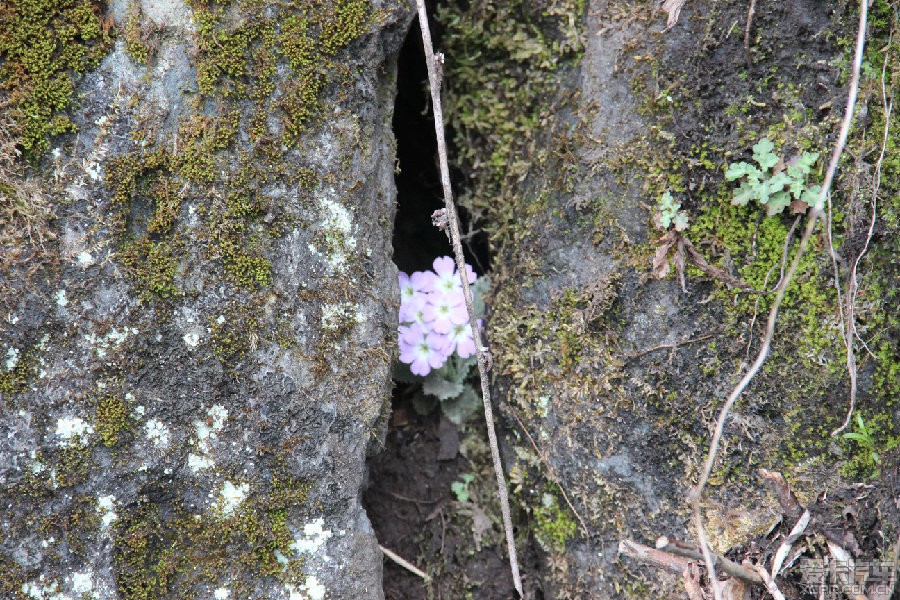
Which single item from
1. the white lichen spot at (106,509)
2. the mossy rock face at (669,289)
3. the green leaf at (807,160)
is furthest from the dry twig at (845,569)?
the white lichen spot at (106,509)

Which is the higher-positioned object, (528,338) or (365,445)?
(528,338)

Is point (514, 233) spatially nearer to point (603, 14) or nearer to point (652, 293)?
point (652, 293)

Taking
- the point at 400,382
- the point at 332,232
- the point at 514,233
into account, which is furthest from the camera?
the point at 400,382

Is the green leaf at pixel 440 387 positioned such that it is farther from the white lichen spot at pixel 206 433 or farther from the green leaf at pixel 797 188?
the green leaf at pixel 797 188

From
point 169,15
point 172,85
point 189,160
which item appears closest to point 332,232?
point 189,160

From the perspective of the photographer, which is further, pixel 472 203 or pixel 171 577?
pixel 472 203

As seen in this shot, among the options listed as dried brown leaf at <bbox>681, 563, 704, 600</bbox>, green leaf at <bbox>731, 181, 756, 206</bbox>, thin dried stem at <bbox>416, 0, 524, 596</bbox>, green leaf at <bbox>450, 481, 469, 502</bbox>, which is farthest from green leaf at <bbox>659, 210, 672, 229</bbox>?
green leaf at <bbox>450, 481, 469, 502</bbox>

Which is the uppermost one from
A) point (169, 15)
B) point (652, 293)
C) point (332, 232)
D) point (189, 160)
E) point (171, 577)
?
point (169, 15)
